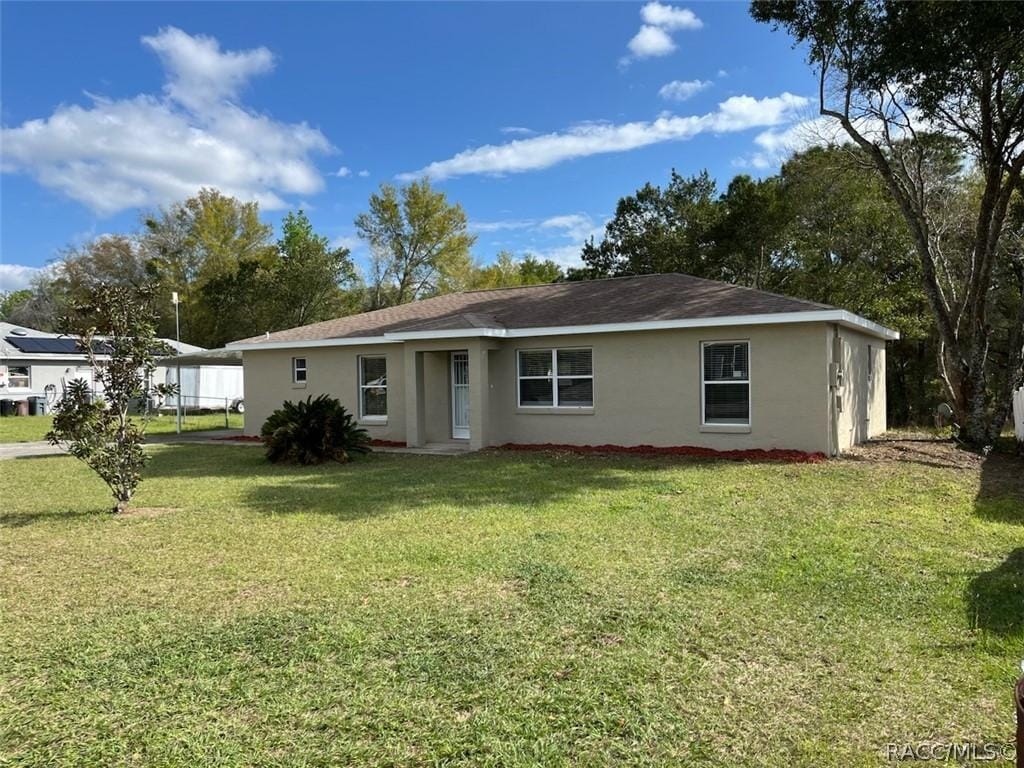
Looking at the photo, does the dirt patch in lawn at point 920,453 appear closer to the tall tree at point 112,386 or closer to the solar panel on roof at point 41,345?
the tall tree at point 112,386

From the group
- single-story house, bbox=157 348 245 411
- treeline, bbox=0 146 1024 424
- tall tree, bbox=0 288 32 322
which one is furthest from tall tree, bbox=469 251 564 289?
tall tree, bbox=0 288 32 322

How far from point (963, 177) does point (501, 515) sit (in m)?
21.0

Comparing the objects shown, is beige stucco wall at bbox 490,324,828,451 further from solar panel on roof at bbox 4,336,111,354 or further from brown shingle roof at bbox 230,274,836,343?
solar panel on roof at bbox 4,336,111,354

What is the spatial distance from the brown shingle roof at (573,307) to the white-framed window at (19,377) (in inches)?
696

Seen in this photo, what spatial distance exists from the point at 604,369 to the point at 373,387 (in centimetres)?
598

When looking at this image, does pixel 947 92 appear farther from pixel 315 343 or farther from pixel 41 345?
pixel 41 345

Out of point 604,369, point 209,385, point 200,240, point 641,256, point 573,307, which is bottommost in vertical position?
point 604,369

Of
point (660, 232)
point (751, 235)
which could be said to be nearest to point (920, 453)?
point (751, 235)

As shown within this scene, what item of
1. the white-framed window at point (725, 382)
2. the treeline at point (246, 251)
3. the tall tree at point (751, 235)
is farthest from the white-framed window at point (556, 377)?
the treeline at point (246, 251)

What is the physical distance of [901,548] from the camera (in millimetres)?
6031

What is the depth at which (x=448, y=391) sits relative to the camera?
1559 centimetres

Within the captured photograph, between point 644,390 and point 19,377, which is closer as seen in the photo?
point 644,390

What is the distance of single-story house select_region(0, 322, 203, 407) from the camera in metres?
27.5

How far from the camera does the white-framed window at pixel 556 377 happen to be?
1391 cm
